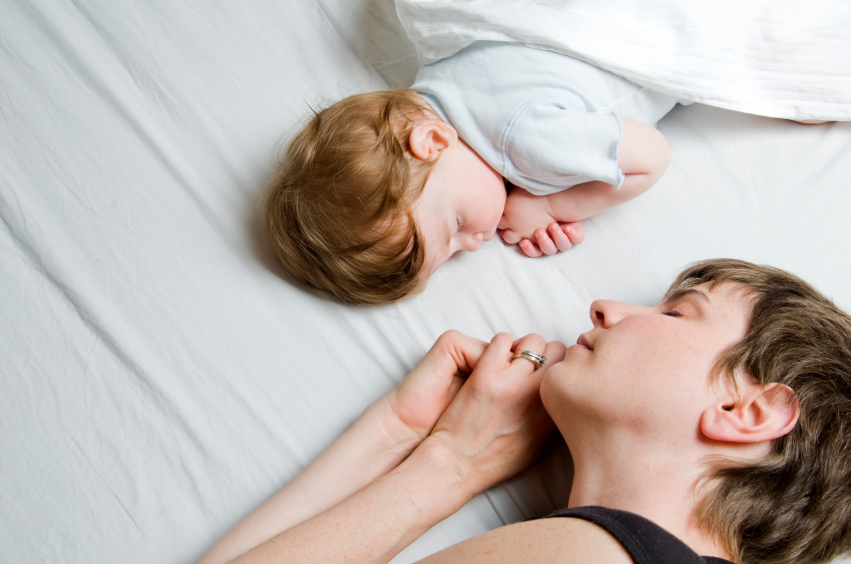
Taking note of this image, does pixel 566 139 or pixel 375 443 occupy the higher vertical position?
pixel 566 139

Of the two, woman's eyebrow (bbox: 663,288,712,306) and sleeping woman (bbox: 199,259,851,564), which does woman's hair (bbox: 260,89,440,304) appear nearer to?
sleeping woman (bbox: 199,259,851,564)

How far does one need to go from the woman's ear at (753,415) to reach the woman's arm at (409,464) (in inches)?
11.3

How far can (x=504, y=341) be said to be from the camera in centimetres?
102

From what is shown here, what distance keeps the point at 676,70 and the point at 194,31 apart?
1076 mm

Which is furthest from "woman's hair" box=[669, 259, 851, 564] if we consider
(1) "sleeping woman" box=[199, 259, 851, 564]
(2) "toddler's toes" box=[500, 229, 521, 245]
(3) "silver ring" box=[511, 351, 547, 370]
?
(2) "toddler's toes" box=[500, 229, 521, 245]

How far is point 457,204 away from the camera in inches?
45.8

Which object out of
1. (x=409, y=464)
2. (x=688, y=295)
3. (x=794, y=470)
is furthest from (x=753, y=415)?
(x=409, y=464)

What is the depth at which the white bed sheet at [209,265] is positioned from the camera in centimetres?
102

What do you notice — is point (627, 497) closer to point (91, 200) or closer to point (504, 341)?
point (504, 341)

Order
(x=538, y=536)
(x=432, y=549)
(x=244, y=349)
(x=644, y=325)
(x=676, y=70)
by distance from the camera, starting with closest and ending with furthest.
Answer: (x=538, y=536) → (x=644, y=325) → (x=432, y=549) → (x=244, y=349) → (x=676, y=70)

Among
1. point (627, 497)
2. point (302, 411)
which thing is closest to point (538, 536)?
point (627, 497)

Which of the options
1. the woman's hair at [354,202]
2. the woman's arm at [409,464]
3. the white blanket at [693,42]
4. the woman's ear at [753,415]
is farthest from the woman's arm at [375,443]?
the white blanket at [693,42]

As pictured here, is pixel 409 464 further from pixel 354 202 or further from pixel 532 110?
pixel 532 110

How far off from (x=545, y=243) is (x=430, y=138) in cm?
33
